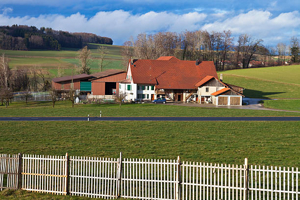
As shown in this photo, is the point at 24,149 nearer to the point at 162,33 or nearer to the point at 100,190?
the point at 100,190

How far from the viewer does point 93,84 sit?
82.9 meters

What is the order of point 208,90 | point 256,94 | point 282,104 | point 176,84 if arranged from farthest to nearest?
point 256,94 < point 176,84 < point 208,90 < point 282,104

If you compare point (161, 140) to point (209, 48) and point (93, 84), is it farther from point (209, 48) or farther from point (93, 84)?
point (209, 48)

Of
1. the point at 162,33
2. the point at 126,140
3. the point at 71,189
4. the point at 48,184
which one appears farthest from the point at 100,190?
the point at 162,33

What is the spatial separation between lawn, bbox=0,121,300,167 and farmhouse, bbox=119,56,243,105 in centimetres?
3306

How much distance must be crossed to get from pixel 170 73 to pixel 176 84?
534 cm

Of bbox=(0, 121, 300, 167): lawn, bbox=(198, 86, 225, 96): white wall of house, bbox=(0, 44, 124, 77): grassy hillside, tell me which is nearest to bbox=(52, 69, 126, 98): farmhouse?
bbox=(198, 86, 225, 96): white wall of house

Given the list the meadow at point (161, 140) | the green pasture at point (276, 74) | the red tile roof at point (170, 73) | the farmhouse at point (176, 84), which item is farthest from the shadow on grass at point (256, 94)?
the meadow at point (161, 140)

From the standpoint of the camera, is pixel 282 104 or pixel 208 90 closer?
pixel 282 104

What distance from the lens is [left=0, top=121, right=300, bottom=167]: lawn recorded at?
21.1 meters

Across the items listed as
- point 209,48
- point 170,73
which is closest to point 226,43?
point 209,48

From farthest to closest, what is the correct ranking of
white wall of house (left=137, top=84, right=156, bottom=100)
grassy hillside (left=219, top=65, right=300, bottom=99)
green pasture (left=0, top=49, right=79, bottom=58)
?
1. green pasture (left=0, top=49, right=79, bottom=58)
2. grassy hillside (left=219, top=65, right=300, bottom=99)
3. white wall of house (left=137, top=84, right=156, bottom=100)

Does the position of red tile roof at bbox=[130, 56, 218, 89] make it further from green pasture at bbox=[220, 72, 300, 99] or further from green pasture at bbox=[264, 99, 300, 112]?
green pasture at bbox=[264, 99, 300, 112]

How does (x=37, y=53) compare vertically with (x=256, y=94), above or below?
above
